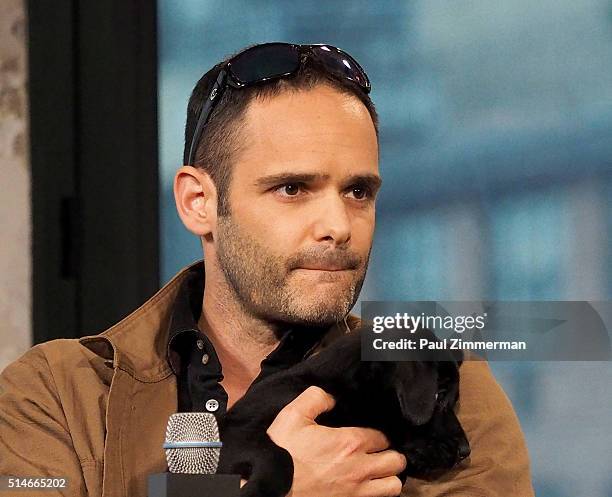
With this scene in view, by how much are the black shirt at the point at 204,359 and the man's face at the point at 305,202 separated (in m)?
0.04

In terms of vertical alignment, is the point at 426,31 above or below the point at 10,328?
above

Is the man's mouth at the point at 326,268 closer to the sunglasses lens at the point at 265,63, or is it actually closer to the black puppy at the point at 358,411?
the black puppy at the point at 358,411

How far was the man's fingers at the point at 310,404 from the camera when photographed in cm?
128

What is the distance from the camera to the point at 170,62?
1.75 m

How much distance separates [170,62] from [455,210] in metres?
0.52

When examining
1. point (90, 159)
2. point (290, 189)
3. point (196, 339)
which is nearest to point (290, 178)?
point (290, 189)

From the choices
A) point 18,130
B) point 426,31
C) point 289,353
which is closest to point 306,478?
point 289,353

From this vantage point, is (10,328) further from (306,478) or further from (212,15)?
(306,478)

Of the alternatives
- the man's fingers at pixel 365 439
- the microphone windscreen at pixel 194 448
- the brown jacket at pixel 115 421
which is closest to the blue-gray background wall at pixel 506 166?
the brown jacket at pixel 115 421

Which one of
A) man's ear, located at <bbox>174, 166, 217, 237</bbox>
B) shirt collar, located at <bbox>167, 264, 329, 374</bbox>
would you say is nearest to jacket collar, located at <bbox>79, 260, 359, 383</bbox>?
shirt collar, located at <bbox>167, 264, 329, 374</bbox>

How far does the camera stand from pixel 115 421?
1364 mm

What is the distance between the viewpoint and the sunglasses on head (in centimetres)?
142

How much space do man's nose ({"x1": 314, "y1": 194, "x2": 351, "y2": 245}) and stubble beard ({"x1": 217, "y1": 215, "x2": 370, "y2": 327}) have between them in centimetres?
2

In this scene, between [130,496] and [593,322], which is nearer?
[130,496]
